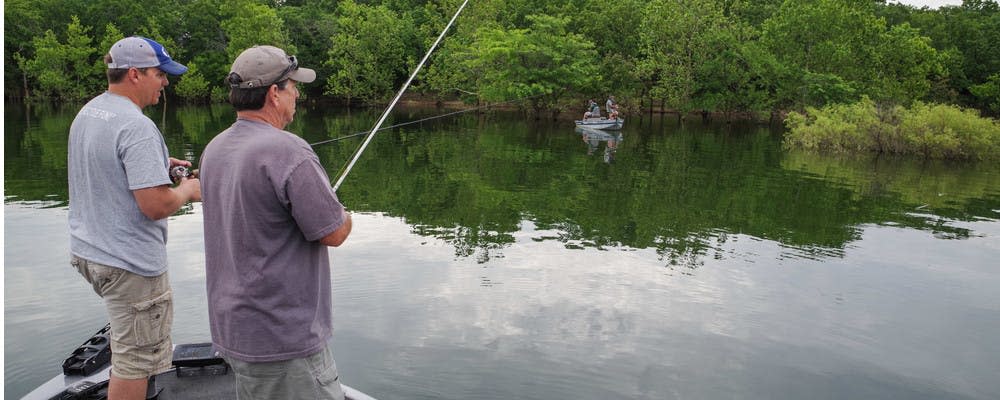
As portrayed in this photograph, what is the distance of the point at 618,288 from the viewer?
7305 millimetres

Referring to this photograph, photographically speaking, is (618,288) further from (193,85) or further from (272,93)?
(193,85)

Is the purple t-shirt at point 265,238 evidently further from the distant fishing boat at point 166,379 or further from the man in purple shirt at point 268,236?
the distant fishing boat at point 166,379

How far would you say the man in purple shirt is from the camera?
216cm

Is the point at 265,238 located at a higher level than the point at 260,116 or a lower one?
lower

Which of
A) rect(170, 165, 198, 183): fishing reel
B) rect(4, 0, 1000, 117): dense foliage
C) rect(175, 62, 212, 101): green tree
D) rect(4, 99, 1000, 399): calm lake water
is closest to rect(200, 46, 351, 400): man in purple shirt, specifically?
rect(170, 165, 198, 183): fishing reel

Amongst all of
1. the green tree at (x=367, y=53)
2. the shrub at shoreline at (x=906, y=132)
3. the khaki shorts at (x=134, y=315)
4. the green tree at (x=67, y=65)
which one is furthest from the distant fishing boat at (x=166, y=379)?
the green tree at (x=67, y=65)

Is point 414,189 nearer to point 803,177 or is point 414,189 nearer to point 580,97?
point 803,177

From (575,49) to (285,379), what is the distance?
117 ft

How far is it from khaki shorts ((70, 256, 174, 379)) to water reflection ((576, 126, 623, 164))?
1614cm

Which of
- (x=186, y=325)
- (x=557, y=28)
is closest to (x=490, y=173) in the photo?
(x=186, y=325)

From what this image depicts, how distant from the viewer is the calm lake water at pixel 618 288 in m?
5.24

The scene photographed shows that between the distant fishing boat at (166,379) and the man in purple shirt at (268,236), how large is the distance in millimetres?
1209

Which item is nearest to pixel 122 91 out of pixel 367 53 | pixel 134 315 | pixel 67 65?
pixel 134 315

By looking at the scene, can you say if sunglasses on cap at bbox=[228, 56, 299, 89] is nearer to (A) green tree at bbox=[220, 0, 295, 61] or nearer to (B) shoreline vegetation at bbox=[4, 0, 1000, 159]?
(B) shoreline vegetation at bbox=[4, 0, 1000, 159]
